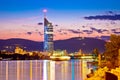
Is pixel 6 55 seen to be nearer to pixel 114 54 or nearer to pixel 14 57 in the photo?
pixel 14 57

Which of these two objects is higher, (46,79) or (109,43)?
(109,43)

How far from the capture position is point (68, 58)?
130m

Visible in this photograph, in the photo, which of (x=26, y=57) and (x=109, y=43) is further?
(x=26, y=57)

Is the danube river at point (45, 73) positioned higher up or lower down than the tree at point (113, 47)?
lower down

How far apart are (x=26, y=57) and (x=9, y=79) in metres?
102

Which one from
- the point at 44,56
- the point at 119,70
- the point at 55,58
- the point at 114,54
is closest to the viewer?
the point at 119,70

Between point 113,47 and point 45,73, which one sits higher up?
point 113,47

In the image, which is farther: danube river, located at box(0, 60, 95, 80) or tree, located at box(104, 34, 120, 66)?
danube river, located at box(0, 60, 95, 80)

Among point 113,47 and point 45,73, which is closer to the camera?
point 113,47

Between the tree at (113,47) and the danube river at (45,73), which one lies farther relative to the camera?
the danube river at (45,73)

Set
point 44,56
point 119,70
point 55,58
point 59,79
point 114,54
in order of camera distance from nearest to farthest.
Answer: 1. point 119,70
2. point 114,54
3. point 59,79
4. point 55,58
5. point 44,56

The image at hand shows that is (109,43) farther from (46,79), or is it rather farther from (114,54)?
(46,79)

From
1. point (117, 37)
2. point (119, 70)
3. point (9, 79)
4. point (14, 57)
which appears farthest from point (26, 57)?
point (119, 70)

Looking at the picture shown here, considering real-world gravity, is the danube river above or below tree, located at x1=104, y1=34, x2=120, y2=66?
below
